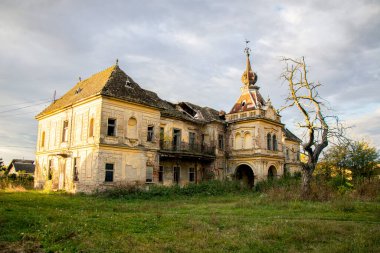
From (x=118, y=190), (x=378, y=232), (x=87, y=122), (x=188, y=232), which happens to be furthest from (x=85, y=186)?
(x=378, y=232)

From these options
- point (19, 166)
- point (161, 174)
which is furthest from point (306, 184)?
point (19, 166)

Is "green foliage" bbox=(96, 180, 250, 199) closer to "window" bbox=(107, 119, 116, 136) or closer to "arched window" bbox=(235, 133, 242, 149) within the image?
"window" bbox=(107, 119, 116, 136)

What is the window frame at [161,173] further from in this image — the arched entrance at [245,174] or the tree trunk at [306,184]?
the tree trunk at [306,184]

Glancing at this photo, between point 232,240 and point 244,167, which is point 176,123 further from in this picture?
point 232,240

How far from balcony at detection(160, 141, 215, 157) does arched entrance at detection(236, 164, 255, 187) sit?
4.42 metres

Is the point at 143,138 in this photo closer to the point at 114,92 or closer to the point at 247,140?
the point at 114,92

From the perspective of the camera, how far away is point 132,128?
83.6 ft

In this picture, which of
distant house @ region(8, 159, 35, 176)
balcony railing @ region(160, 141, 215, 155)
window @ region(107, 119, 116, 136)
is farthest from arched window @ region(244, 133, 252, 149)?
distant house @ region(8, 159, 35, 176)

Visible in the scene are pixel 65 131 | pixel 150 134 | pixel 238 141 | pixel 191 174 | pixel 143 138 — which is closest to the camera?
pixel 143 138

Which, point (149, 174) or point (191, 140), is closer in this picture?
point (149, 174)

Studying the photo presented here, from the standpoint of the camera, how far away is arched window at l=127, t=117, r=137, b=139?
2524 centimetres

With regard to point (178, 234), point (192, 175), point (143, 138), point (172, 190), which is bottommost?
point (178, 234)

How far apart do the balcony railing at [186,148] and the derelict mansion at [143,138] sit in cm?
9

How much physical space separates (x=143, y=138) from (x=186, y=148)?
6.28 meters
